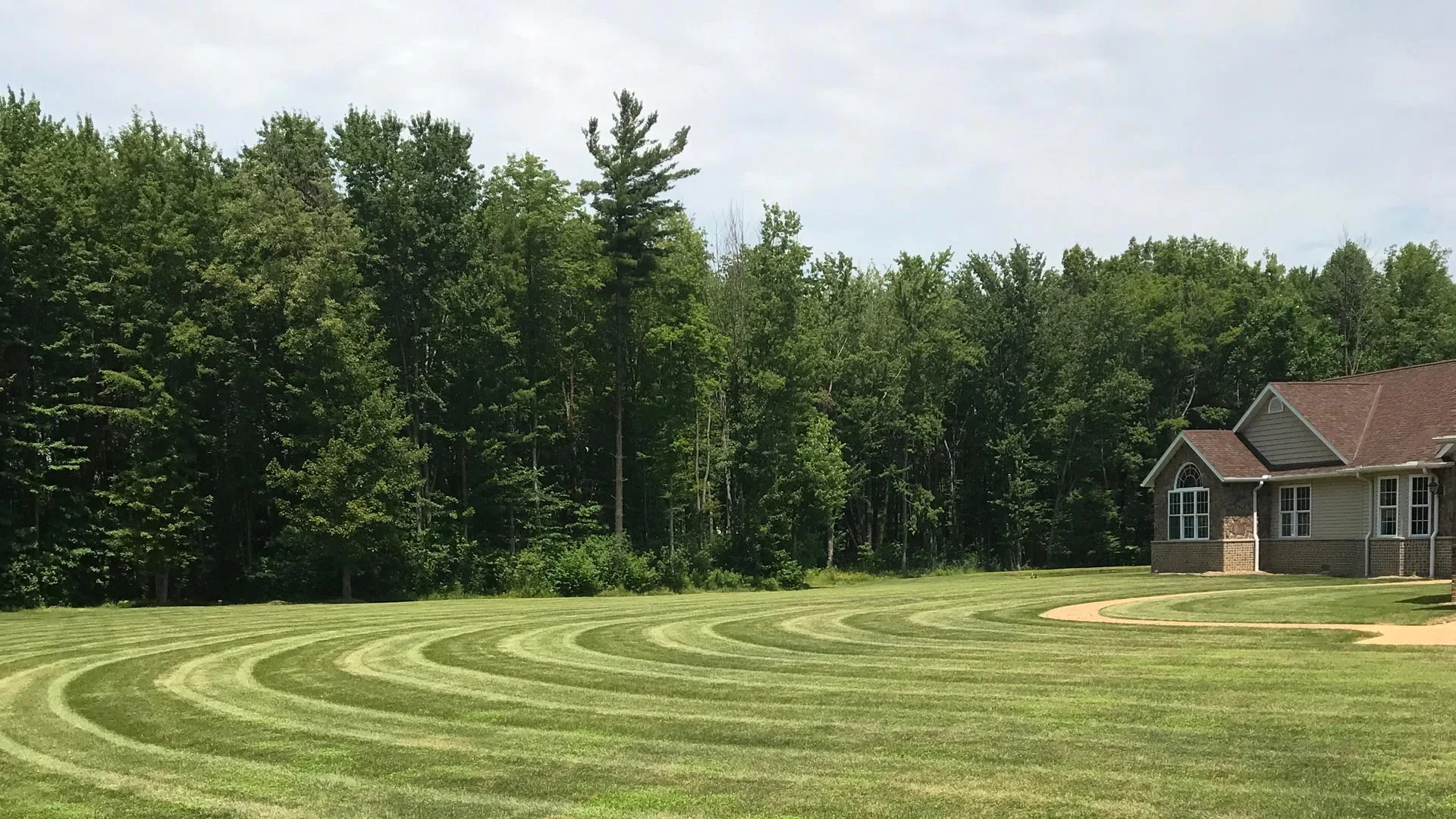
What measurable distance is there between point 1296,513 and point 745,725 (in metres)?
28.6

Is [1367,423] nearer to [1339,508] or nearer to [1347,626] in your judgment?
[1339,508]

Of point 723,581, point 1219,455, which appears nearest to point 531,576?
point 723,581

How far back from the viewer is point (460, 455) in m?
43.1

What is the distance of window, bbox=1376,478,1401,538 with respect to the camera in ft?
98.7

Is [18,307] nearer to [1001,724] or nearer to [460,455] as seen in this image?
[460,455]

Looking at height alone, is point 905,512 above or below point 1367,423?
below

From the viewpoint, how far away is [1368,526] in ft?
100

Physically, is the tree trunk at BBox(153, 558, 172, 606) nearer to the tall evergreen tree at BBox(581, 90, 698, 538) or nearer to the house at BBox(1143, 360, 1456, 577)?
the tall evergreen tree at BBox(581, 90, 698, 538)

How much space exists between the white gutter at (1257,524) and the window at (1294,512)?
57 centimetres

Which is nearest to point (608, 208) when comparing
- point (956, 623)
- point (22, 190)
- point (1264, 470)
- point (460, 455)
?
point (460, 455)

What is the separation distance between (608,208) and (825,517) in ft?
55.1

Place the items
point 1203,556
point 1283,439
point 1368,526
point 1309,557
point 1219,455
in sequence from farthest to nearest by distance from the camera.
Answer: point 1219,455 < point 1203,556 < point 1283,439 < point 1309,557 < point 1368,526

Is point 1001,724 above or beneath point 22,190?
beneath

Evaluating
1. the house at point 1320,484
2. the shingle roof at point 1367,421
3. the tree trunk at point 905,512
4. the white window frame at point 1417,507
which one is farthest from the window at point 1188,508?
the tree trunk at point 905,512
